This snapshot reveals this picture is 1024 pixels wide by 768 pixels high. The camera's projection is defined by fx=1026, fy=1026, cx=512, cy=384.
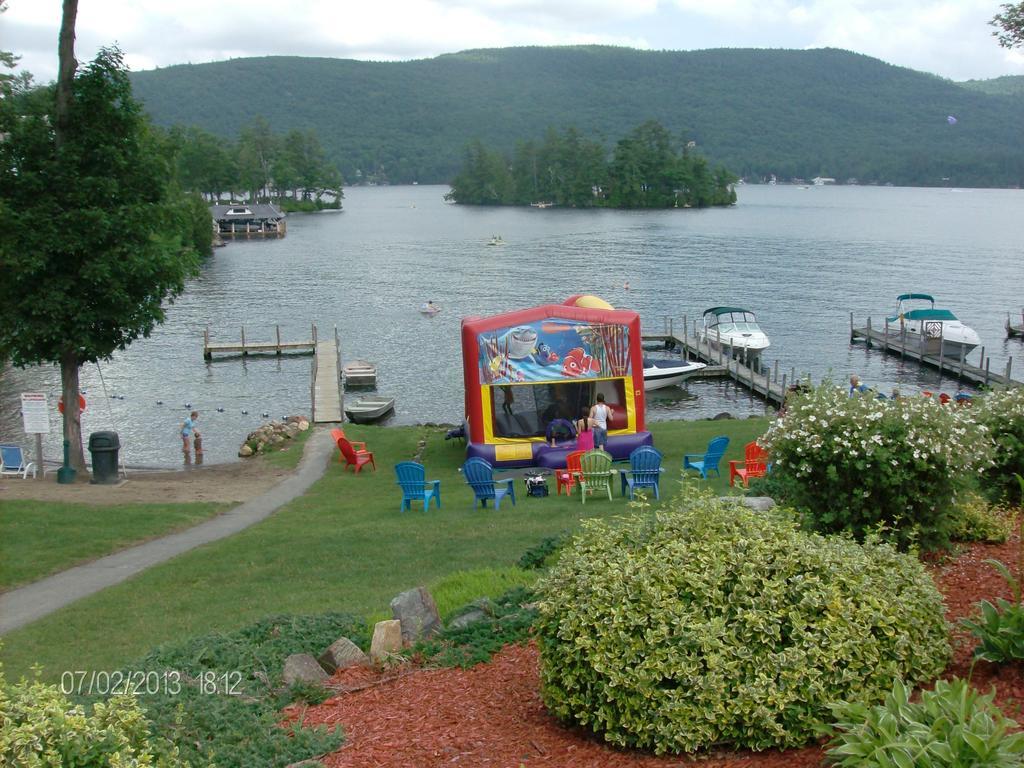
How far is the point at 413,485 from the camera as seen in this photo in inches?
677

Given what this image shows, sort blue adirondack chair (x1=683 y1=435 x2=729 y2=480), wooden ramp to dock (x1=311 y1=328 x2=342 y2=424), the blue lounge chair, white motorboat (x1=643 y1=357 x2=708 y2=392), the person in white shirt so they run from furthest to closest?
white motorboat (x1=643 y1=357 x2=708 y2=392) < wooden ramp to dock (x1=311 y1=328 x2=342 y2=424) < the blue lounge chair < the person in white shirt < blue adirondack chair (x1=683 y1=435 x2=729 y2=480)

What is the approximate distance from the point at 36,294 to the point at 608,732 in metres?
18.6

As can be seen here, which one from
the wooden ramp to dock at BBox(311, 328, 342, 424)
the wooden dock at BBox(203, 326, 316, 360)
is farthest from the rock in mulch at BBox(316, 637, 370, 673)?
the wooden dock at BBox(203, 326, 316, 360)

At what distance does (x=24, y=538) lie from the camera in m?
15.0

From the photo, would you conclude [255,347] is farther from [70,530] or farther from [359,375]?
[70,530]

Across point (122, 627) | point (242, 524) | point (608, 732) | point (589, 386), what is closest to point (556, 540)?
point (122, 627)

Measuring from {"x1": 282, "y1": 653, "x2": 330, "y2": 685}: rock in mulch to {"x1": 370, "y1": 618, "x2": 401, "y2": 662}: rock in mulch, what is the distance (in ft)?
1.32

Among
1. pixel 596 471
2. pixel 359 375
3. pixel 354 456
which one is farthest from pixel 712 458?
pixel 359 375

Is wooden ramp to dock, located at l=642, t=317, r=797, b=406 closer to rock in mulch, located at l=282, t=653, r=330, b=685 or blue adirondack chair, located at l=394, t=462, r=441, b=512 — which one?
blue adirondack chair, located at l=394, t=462, r=441, b=512

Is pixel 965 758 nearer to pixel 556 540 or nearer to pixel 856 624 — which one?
pixel 856 624

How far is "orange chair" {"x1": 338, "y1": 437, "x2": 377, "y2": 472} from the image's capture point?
72.0 ft

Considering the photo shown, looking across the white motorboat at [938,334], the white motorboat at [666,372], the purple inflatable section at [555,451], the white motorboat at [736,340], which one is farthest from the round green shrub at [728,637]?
the white motorboat at [938,334]

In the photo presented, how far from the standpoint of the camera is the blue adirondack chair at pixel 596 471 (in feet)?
55.0

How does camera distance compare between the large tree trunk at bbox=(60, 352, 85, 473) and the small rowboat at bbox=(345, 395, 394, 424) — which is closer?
the large tree trunk at bbox=(60, 352, 85, 473)
